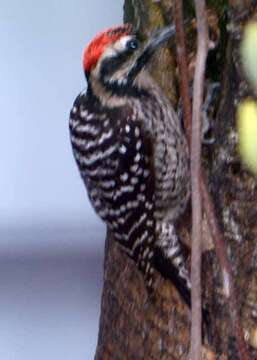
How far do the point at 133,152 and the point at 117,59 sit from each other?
20cm

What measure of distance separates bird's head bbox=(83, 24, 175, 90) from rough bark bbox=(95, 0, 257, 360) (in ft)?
0.16

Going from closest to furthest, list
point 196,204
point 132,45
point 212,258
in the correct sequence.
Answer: point 196,204 → point 212,258 → point 132,45

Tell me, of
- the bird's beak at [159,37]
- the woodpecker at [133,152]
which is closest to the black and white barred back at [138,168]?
the woodpecker at [133,152]

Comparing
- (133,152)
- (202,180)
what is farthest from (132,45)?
(202,180)

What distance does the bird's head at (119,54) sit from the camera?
69.1 inches

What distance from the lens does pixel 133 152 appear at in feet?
5.93

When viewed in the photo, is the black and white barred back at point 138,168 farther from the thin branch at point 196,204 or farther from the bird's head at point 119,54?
the thin branch at point 196,204

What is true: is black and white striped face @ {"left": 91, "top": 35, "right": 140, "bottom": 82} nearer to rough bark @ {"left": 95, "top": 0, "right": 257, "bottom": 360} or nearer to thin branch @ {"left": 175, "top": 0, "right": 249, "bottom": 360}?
rough bark @ {"left": 95, "top": 0, "right": 257, "bottom": 360}

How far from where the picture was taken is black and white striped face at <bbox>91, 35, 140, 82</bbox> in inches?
70.2

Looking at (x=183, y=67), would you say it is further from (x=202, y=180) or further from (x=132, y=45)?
(x=132, y=45)

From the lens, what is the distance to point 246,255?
5.32 ft

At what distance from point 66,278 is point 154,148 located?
1112 mm

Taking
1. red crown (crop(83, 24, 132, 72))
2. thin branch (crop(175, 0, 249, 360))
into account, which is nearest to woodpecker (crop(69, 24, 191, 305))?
red crown (crop(83, 24, 132, 72))

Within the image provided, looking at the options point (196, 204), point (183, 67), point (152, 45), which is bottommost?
point (196, 204)
